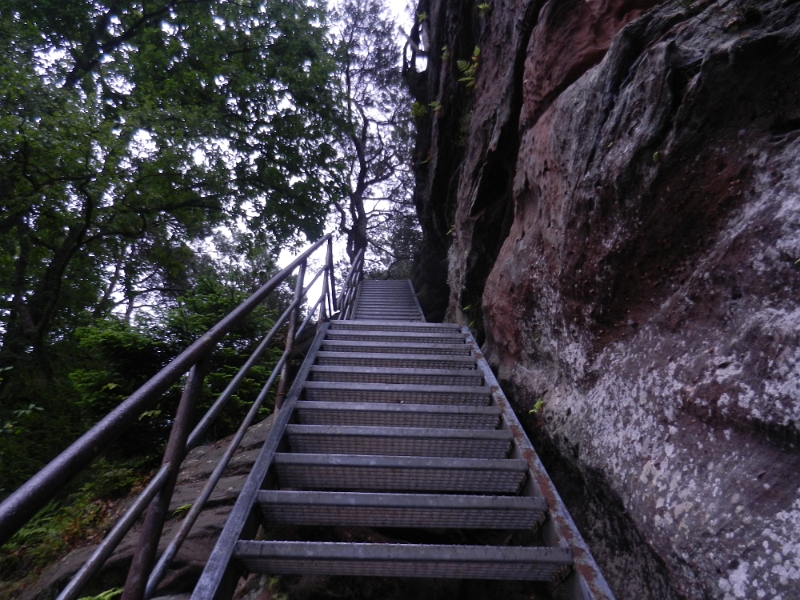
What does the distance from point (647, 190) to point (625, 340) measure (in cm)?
72

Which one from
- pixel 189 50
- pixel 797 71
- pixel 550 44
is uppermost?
pixel 189 50

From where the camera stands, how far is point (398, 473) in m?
2.31

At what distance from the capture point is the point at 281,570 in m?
1.85

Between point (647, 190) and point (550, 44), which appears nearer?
point (647, 190)

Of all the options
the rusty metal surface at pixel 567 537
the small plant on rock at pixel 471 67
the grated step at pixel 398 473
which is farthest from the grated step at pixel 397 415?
the small plant on rock at pixel 471 67

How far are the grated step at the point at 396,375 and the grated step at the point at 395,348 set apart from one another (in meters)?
0.52

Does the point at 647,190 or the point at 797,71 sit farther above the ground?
the point at 797,71

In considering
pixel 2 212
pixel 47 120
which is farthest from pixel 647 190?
pixel 2 212

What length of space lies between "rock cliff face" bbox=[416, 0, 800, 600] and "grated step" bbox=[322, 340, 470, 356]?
829 millimetres

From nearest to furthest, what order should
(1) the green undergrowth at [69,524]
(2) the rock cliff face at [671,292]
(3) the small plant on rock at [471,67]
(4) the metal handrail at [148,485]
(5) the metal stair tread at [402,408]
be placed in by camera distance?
(4) the metal handrail at [148,485]
(2) the rock cliff face at [671,292]
(5) the metal stair tread at [402,408]
(1) the green undergrowth at [69,524]
(3) the small plant on rock at [471,67]

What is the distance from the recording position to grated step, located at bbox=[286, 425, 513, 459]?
8.25 ft

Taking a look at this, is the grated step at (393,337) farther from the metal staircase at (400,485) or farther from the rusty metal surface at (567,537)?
the rusty metal surface at (567,537)

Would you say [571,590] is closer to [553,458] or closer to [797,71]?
[553,458]

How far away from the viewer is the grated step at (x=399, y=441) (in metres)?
2.51
